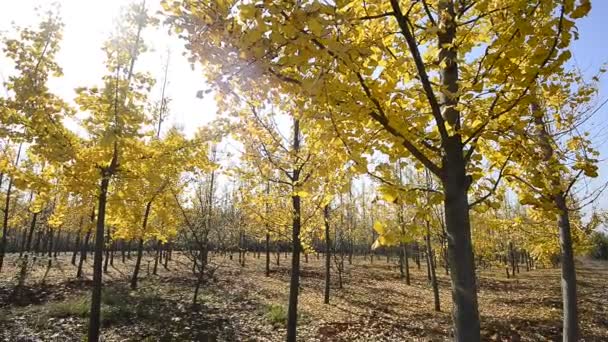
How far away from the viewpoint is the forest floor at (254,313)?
29.2 feet

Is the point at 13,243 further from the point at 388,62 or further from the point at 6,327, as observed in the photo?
the point at 388,62

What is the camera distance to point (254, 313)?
11.1m

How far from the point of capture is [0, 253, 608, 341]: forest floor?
8.91m

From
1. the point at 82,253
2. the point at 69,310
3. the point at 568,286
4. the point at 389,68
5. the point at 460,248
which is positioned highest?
the point at 389,68

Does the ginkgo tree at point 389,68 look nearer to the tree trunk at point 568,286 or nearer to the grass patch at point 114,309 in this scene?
the tree trunk at point 568,286

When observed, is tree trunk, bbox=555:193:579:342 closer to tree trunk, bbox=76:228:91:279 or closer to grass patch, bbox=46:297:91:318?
grass patch, bbox=46:297:91:318

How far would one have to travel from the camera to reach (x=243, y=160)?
269 inches

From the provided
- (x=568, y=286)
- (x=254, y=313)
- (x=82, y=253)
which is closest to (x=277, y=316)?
(x=254, y=313)

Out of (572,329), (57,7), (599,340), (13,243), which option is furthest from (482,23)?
(13,243)

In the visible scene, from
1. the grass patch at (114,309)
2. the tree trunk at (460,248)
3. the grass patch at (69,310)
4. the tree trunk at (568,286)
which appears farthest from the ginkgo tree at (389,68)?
the grass patch at (69,310)

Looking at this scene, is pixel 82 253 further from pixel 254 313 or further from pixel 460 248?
pixel 460 248

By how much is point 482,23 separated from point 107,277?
63.9ft

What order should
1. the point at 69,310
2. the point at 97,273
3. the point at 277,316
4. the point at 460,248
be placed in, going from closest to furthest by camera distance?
the point at 460,248
the point at 97,273
the point at 69,310
the point at 277,316

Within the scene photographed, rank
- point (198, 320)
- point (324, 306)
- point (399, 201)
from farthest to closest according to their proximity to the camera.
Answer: point (324, 306) → point (198, 320) → point (399, 201)
